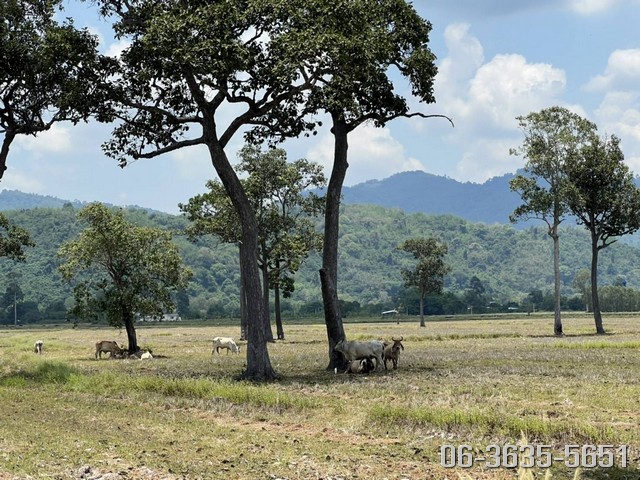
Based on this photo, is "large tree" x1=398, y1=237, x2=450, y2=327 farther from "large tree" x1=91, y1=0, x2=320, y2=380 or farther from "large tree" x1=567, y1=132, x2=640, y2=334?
"large tree" x1=91, y1=0, x2=320, y2=380

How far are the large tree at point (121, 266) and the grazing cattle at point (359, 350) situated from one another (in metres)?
18.7

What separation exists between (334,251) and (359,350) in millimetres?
4679

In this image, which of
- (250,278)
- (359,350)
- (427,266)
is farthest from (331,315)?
(427,266)

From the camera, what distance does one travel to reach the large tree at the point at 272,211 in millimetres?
60906

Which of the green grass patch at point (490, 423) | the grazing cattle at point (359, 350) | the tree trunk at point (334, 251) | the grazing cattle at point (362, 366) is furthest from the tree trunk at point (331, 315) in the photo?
the green grass patch at point (490, 423)

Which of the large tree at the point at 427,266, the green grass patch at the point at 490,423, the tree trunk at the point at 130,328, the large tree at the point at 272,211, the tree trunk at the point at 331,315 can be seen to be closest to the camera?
the green grass patch at the point at 490,423

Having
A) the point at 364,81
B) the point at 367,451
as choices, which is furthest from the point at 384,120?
the point at 367,451

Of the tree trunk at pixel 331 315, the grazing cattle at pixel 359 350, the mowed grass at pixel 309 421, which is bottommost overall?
the mowed grass at pixel 309 421

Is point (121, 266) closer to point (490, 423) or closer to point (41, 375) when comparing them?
point (41, 375)

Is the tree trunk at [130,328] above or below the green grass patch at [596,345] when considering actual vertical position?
above

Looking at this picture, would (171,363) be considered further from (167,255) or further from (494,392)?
(494,392)

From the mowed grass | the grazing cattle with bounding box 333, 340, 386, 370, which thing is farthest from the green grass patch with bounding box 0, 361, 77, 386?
the grazing cattle with bounding box 333, 340, 386, 370

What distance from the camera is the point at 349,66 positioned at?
92.1 ft

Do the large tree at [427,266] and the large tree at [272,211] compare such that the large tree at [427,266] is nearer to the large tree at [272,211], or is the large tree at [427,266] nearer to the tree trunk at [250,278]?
the large tree at [272,211]
